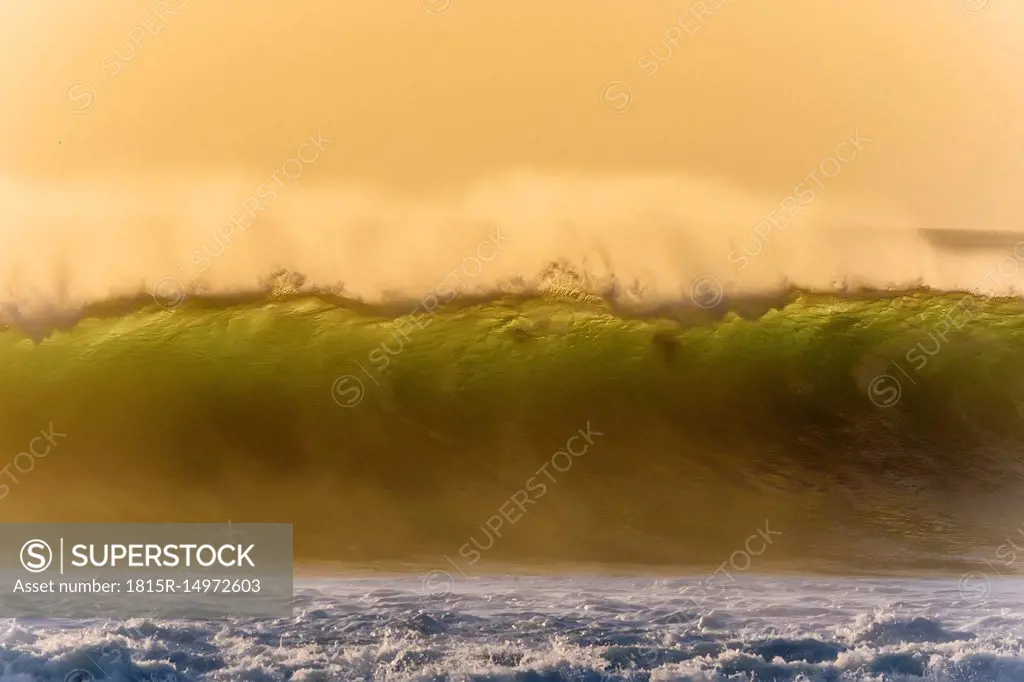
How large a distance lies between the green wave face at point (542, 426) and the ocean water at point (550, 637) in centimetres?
17

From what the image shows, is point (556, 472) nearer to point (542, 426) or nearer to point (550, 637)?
point (542, 426)

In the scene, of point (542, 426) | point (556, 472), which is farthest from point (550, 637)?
point (542, 426)

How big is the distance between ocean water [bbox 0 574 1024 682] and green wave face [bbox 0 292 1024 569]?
0.17m

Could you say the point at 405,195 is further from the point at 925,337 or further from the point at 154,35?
the point at 925,337

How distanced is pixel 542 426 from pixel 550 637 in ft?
3.22

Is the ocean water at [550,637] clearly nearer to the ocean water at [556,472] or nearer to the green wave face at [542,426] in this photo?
the ocean water at [556,472]

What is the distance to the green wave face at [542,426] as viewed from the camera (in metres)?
3.76

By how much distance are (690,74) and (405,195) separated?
1.53 m

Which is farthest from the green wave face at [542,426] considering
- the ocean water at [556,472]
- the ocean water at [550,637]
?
the ocean water at [550,637]

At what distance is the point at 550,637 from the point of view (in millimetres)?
3713

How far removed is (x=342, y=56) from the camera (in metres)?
3.91

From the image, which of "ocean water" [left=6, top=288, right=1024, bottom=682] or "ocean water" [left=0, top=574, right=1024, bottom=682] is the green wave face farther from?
"ocean water" [left=0, top=574, right=1024, bottom=682]

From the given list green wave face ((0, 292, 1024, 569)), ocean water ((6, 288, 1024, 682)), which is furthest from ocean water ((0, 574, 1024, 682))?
green wave face ((0, 292, 1024, 569))

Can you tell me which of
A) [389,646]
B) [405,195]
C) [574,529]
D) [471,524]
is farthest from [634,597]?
[405,195]
